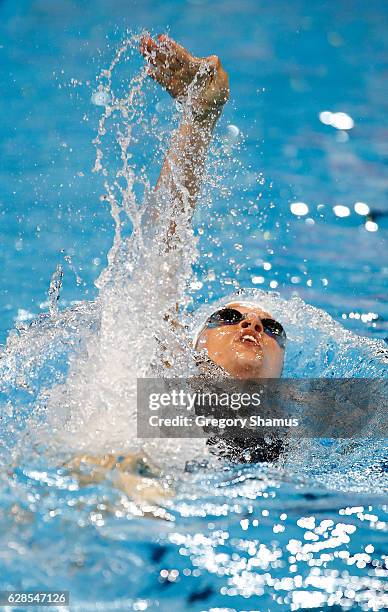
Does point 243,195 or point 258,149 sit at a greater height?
point 258,149

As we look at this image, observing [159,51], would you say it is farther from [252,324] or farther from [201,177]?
[252,324]

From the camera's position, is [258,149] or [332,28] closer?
[258,149]

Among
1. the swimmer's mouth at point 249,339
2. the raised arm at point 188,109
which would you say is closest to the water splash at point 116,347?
the raised arm at point 188,109

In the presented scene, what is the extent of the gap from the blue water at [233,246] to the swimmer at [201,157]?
43 centimetres

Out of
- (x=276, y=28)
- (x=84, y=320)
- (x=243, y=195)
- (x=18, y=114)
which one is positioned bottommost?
(x=84, y=320)

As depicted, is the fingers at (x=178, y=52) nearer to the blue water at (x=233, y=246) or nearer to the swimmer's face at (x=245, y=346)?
the swimmer's face at (x=245, y=346)

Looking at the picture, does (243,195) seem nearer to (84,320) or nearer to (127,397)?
(84,320)

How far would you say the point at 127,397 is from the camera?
85.9 inches

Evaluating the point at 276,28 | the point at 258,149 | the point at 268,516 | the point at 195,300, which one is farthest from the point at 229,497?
the point at 276,28

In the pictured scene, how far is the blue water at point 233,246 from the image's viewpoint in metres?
1.67

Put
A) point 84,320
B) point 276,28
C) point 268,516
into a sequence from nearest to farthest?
point 268,516 → point 84,320 → point 276,28

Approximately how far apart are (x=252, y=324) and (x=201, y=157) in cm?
65

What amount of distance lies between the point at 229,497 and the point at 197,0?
478cm

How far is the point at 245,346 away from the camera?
2562mm
